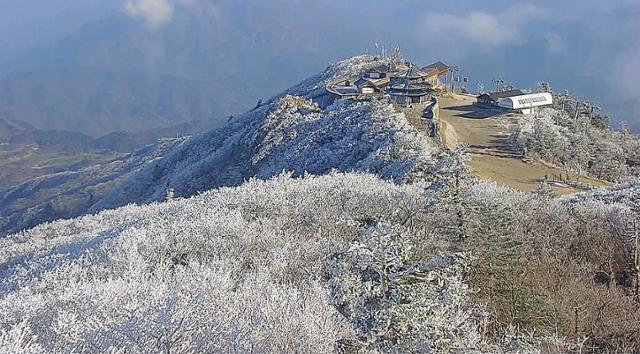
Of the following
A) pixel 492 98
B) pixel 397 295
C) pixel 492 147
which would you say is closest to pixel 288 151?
pixel 492 147

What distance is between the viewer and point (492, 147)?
180ft

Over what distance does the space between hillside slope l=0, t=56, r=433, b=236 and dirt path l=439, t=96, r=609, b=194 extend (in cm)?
464

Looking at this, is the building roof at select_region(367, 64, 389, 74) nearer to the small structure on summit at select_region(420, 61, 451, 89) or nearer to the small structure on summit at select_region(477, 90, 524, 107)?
the small structure on summit at select_region(420, 61, 451, 89)

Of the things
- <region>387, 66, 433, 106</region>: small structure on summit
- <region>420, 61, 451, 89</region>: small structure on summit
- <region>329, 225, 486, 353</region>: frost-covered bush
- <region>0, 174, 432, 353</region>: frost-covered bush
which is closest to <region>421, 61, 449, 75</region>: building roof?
<region>420, 61, 451, 89</region>: small structure on summit

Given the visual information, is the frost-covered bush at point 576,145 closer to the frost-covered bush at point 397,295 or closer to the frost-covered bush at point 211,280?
the frost-covered bush at point 211,280

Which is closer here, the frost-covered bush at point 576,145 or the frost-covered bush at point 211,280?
the frost-covered bush at point 211,280

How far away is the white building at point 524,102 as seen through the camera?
6938 cm

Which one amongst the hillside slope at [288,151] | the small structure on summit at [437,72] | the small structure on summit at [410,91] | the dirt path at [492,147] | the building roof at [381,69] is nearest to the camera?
the dirt path at [492,147]

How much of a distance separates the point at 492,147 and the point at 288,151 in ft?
71.9

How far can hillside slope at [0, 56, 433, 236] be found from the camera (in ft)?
168

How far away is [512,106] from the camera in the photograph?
227ft

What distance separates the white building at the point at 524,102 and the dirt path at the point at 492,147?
180 centimetres

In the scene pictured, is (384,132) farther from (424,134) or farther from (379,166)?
(379,166)

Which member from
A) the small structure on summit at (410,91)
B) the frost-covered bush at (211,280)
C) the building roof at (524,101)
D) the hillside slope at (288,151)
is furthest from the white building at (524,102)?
the frost-covered bush at (211,280)
